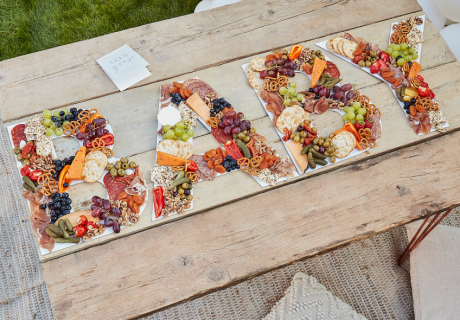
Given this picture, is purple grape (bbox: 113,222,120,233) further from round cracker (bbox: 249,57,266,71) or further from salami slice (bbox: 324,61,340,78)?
salami slice (bbox: 324,61,340,78)

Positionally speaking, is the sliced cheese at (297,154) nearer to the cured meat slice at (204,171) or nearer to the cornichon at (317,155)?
the cornichon at (317,155)

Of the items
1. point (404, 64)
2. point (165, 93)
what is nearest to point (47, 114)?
point (165, 93)

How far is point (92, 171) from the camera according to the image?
1.46 m

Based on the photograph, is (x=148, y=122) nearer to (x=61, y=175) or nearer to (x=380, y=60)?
(x=61, y=175)

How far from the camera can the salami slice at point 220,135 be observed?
155 centimetres

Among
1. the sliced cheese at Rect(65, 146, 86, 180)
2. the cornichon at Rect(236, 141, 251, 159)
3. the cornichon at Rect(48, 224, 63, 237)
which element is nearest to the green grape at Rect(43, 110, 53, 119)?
the sliced cheese at Rect(65, 146, 86, 180)

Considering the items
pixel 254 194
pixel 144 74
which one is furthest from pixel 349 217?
pixel 144 74

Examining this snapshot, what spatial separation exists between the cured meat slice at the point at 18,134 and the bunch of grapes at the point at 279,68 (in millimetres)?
1045

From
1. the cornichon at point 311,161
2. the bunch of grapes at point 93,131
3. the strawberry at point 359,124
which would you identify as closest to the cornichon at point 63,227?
the bunch of grapes at point 93,131

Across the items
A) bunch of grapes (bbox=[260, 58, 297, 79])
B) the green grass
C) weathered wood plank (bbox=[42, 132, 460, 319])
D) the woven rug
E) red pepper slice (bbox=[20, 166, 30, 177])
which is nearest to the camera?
weathered wood plank (bbox=[42, 132, 460, 319])

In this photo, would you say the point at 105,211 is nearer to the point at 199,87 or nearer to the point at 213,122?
the point at 213,122

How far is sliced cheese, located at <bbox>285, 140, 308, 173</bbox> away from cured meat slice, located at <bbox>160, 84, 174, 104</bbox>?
0.55 metres

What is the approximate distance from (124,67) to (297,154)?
2.83ft

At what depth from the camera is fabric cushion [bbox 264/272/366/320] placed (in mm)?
1521
